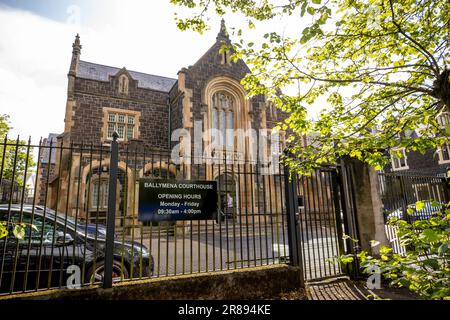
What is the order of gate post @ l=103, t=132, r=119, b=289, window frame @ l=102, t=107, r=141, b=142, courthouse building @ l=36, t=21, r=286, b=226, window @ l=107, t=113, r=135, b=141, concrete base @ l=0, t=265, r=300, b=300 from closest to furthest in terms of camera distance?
1. concrete base @ l=0, t=265, r=300, b=300
2. gate post @ l=103, t=132, r=119, b=289
3. courthouse building @ l=36, t=21, r=286, b=226
4. window frame @ l=102, t=107, r=141, b=142
5. window @ l=107, t=113, r=135, b=141

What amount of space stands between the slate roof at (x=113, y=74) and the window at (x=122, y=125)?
11.2 ft

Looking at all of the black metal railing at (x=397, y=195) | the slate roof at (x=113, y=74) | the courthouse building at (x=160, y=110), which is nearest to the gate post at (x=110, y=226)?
the black metal railing at (x=397, y=195)

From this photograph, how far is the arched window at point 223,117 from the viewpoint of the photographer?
59.4 feet

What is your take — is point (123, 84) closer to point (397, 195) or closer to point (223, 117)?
point (223, 117)

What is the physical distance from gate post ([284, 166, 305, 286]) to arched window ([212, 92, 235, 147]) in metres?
12.5

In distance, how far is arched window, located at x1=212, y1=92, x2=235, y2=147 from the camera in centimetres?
1809

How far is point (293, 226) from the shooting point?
5.20 m

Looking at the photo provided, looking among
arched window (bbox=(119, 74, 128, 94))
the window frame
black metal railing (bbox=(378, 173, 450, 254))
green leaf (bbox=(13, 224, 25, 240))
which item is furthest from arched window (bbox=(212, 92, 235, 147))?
green leaf (bbox=(13, 224, 25, 240))

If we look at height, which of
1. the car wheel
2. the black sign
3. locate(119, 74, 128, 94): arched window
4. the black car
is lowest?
the car wheel

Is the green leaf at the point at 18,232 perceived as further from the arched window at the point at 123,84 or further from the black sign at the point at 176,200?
the arched window at the point at 123,84

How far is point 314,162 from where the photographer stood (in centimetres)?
420

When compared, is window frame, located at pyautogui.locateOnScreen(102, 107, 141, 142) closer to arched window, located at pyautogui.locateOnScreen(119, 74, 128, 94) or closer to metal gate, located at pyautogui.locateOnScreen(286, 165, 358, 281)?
arched window, located at pyautogui.locateOnScreen(119, 74, 128, 94)
